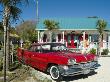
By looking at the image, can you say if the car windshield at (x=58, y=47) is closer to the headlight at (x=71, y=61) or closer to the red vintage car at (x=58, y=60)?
the red vintage car at (x=58, y=60)

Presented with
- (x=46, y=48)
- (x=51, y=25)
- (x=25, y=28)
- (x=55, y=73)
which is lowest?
(x=55, y=73)

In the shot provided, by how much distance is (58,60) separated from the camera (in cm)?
1095

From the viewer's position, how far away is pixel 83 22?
3281 centimetres

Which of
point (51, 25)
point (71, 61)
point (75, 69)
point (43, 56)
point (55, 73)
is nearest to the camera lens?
point (71, 61)

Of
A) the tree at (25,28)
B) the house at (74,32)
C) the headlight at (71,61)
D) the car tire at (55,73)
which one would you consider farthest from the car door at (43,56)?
the tree at (25,28)

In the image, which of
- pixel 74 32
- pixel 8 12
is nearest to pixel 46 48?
pixel 8 12

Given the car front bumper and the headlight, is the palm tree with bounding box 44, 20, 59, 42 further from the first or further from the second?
the headlight

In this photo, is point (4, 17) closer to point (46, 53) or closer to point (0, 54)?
point (46, 53)

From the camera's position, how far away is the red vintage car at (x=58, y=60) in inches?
422

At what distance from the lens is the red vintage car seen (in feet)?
35.2

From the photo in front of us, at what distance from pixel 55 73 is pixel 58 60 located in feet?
2.05

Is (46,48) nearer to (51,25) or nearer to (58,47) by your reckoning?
(58,47)

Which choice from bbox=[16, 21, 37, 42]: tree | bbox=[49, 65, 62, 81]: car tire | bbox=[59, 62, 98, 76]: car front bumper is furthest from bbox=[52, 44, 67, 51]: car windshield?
bbox=[16, 21, 37, 42]: tree

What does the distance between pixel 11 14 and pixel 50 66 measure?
3656 millimetres
